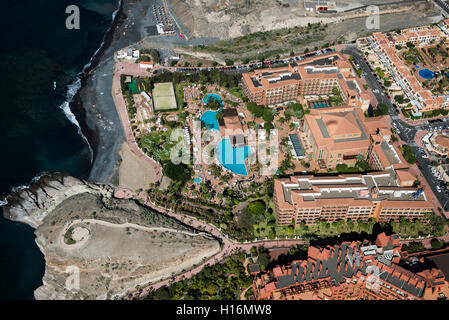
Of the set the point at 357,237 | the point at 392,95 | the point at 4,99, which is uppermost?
the point at 4,99

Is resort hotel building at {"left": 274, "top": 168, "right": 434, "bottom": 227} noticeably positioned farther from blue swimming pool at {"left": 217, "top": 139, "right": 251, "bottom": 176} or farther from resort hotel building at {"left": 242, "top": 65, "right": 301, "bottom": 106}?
resort hotel building at {"left": 242, "top": 65, "right": 301, "bottom": 106}

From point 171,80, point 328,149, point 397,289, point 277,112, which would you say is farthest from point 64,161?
point 397,289

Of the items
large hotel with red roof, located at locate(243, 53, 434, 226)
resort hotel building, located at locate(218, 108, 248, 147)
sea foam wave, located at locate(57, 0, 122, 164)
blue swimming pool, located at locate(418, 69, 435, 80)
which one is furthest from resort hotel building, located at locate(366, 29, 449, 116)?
sea foam wave, located at locate(57, 0, 122, 164)

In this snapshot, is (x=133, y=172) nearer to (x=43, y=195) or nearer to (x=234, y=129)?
(x=43, y=195)

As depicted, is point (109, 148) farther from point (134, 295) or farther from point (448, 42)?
point (448, 42)

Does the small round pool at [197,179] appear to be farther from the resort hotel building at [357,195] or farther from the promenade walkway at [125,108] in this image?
the resort hotel building at [357,195]

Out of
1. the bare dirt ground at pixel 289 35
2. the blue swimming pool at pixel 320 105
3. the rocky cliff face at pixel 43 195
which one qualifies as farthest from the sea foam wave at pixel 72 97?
the blue swimming pool at pixel 320 105

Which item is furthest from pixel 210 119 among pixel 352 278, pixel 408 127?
pixel 352 278
